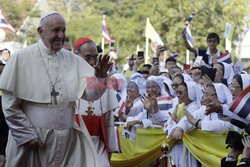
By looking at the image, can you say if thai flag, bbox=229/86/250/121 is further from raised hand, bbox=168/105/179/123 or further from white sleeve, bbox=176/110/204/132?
raised hand, bbox=168/105/179/123

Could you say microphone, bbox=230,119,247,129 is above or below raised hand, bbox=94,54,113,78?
below

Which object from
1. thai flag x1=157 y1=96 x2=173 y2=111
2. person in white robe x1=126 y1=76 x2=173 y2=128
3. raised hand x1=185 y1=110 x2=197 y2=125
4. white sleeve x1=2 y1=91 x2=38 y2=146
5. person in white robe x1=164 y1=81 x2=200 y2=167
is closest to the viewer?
white sleeve x1=2 y1=91 x2=38 y2=146

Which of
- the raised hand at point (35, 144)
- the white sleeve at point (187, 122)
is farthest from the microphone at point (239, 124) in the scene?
the white sleeve at point (187, 122)

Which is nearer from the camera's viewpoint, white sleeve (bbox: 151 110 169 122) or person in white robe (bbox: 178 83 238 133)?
person in white robe (bbox: 178 83 238 133)

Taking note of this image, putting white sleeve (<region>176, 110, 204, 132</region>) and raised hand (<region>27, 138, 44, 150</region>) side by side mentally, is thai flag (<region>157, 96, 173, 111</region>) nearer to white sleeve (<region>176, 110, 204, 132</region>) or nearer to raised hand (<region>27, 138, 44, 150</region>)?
white sleeve (<region>176, 110, 204, 132</region>)

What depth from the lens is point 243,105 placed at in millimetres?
8086

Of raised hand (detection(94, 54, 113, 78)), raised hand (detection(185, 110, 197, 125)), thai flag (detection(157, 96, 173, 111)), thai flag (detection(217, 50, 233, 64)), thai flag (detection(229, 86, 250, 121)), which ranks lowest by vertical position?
raised hand (detection(185, 110, 197, 125))

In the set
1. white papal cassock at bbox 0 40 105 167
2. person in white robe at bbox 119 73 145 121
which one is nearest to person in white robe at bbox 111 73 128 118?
person in white robe at bbox 119 73 145 121

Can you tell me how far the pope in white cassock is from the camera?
8625 mm

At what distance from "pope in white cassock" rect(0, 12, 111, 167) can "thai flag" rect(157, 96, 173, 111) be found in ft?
16.2

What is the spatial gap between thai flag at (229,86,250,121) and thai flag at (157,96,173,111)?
5.65 m

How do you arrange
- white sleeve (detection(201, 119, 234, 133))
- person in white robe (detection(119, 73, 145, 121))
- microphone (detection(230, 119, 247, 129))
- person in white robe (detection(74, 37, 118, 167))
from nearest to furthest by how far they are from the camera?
microphone (detection(230, 119, 247, 129)) < person in white robe (detection(74, 37, 118, 167)) < white sleeve (detection(201, 119, 234, 133)) < person in white robe (detection(119, 73, 145, 121))

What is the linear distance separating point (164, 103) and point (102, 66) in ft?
18.3

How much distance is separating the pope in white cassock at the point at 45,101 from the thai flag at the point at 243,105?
136 centimetres
